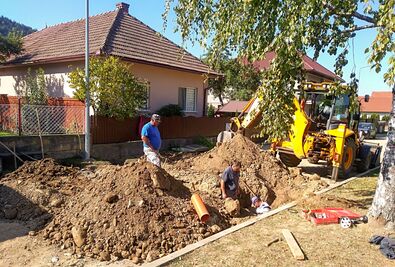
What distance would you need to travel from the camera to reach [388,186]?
616 centimetres

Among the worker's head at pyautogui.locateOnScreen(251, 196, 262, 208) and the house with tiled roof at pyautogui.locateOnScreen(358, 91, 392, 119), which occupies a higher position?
the house with tiled roof at pyautogui.locateOnScreen(358, 91, 392, 119)

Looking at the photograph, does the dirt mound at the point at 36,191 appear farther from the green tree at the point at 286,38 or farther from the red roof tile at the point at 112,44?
the red roof tile at the point at 112,44

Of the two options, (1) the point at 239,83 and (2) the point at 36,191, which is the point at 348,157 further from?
(1) the point at 239,83

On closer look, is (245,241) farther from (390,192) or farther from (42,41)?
(42,41)

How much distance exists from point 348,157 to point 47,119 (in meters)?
9.46

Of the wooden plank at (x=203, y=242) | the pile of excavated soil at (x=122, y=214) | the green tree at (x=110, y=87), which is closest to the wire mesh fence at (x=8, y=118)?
the green tree at (x=110, y=87)

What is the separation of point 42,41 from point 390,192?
18.0 m

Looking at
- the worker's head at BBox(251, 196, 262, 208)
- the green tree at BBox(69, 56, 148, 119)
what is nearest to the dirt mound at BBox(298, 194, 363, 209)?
the worker's head at BBox(251, 196, 262, 208)

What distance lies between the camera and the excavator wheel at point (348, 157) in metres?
11.0

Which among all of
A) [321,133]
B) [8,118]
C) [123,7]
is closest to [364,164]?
[321,133]

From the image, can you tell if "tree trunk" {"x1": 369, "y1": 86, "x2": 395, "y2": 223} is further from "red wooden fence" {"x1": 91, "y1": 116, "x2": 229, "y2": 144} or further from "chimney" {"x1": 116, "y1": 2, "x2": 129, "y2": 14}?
"chimney" {"x1": 116, "y1": 2, "x2": 129, "y2": 14}

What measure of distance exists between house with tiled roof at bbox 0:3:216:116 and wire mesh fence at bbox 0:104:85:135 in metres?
2.65

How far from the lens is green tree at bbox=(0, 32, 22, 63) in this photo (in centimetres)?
1677

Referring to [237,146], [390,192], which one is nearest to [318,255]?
[390,192]
